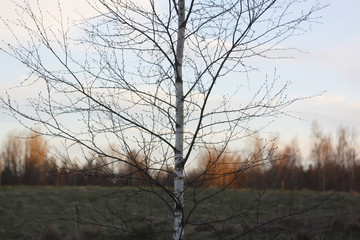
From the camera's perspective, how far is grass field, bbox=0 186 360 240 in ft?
27.8

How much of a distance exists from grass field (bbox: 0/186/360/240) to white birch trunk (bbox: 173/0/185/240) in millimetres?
1776

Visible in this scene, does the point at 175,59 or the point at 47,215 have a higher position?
the point at 175,59

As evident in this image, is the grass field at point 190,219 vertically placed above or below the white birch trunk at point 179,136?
below

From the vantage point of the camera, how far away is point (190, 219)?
12633 millimetres

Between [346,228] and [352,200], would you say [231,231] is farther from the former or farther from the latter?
[352,200]

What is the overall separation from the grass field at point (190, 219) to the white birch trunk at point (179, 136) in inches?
69.9

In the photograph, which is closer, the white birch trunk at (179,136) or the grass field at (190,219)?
the white birch trunk at (179,136)

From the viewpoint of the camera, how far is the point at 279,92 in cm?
448

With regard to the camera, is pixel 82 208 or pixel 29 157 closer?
pixel 82 208

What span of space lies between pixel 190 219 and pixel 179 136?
866 cm

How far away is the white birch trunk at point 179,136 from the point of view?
429cm

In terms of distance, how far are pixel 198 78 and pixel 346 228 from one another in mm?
6757

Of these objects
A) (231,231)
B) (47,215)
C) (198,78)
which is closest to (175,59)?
(198,78)

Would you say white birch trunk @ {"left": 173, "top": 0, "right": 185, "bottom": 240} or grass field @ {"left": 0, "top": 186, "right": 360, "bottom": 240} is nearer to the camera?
white birch trunk @ {"left": 173, "top": 0, "right": 185, "bottom": 240}
